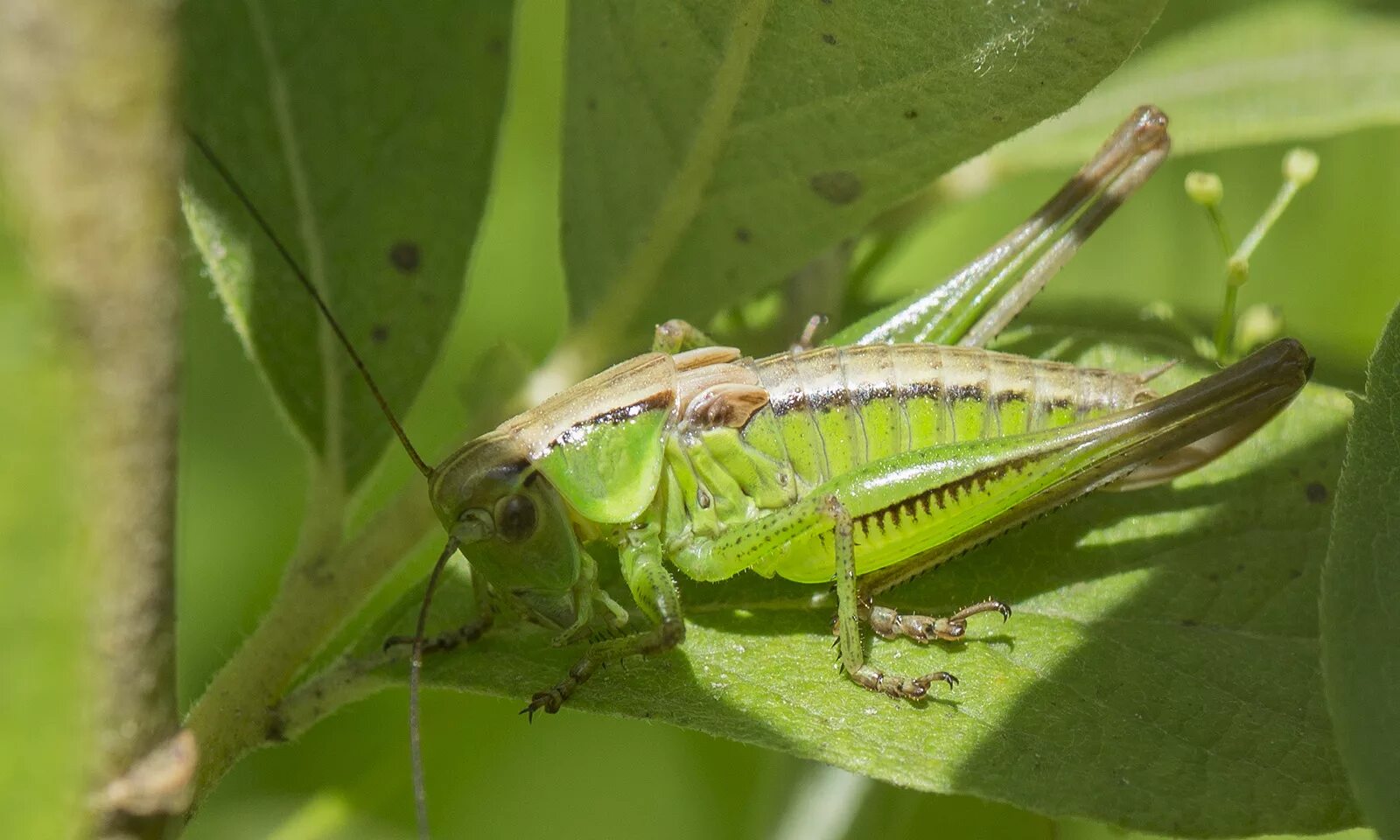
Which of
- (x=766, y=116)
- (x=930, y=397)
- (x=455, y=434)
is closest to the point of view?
(x=766, y=116)

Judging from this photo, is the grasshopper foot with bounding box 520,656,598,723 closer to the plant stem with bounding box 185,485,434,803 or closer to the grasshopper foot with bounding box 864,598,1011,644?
the plant stem with bounding box 185,485,434,803

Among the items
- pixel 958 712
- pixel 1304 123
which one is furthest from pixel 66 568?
pixel 1304 123

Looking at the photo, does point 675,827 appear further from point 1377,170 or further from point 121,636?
point 1377,170

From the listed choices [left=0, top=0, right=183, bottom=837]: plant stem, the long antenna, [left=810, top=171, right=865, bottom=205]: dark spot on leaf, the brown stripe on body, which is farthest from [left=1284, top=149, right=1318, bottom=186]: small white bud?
[left=0, top=0, right=183, bottom=837]: plant stem

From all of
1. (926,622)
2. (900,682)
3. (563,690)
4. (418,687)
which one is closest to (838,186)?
(926,622)

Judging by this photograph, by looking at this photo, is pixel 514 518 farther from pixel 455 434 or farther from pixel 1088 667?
pixel 1088 667
